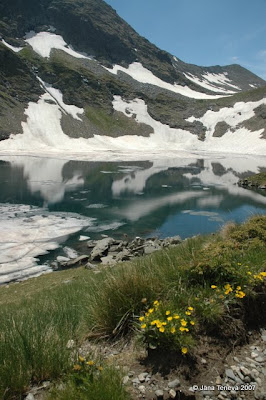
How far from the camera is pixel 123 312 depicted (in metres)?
6.30

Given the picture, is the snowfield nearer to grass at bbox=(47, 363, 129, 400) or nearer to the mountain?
the mountain

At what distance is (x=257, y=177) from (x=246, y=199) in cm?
1562

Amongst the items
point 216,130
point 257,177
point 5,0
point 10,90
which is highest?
point 5,0

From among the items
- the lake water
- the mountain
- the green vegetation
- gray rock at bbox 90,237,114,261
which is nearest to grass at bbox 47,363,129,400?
the green vegetation

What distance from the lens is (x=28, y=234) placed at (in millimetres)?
26781

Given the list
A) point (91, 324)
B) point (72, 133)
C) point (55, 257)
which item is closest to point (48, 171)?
point (55, 257)

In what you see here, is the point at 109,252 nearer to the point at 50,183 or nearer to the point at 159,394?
the point at 159,394

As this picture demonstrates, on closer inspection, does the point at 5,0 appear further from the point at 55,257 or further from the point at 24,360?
the point at 24,360

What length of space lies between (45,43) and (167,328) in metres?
211

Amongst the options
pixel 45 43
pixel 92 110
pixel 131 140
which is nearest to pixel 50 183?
pixel 131 140

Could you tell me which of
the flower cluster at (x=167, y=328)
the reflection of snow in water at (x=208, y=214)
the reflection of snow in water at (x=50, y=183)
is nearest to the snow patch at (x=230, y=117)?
the reflection of snow in water at (x=50, y=183)

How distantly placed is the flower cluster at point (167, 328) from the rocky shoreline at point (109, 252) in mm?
13876

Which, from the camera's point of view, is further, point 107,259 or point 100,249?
point 100,249

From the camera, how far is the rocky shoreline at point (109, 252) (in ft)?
67.9
